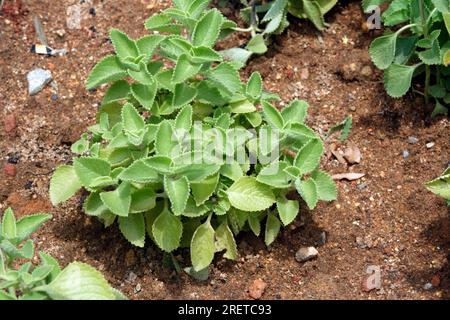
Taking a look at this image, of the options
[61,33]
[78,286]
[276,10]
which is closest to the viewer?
[78,286]

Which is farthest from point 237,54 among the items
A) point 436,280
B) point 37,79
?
point 436,280

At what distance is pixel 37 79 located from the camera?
376 centimetres

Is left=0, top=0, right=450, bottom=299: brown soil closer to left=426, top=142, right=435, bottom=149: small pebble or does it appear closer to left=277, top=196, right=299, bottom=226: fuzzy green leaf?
left=426, top=142, right=435, bottom=149: small pebble

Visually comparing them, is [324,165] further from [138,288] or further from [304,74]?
[138,288]

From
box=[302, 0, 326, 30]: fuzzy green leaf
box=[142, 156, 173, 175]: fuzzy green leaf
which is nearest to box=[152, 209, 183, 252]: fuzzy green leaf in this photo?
box=[142, 156, 173, 175]: fuzzy green leaf

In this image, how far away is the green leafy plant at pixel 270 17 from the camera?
12.3 feet

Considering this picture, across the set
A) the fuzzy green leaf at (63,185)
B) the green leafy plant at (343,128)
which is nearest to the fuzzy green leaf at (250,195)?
the green leafy plant at (343,128)

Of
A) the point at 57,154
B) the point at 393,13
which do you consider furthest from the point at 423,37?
the point at 57,154

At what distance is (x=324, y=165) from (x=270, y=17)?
27.0 inches

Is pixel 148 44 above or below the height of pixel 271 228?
above

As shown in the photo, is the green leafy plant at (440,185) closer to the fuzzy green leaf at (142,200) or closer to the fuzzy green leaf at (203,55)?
the fuzzy green leaf at (203,55)

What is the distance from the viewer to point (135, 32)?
3.88 meters

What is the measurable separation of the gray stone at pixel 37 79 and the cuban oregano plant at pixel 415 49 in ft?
4.39

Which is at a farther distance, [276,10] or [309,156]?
[276,10]
